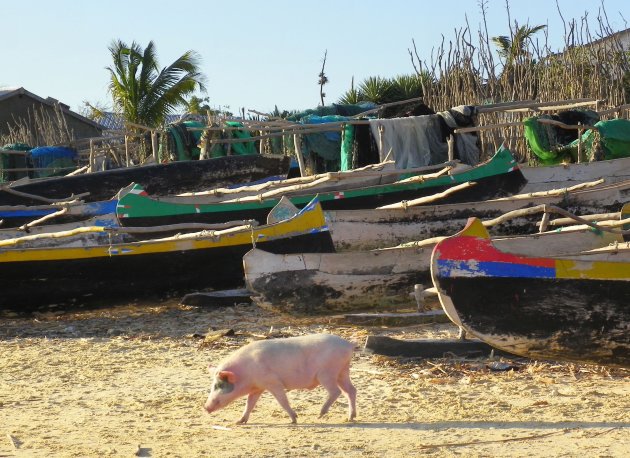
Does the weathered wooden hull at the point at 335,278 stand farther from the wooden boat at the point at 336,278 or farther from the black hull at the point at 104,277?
the black hull at the point at 104,277

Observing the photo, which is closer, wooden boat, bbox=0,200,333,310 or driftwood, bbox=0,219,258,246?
wooden boat, bbox=0,200,333,310

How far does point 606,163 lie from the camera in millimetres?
12516

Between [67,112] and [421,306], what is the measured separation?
2232cm

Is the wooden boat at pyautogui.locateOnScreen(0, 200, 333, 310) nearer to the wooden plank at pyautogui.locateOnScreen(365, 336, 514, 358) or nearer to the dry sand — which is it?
the dry sand

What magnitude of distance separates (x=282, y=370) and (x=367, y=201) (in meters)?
6.53

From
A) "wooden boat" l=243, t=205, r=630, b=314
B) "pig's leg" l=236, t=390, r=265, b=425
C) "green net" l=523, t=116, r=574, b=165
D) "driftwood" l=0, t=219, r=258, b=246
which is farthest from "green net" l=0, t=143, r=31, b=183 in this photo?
"pig's leg" l=236, t=390, r=265, b=425

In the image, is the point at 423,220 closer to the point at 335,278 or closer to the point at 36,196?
the point at 335,278

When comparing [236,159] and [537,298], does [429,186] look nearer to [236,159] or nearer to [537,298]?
[236,159]

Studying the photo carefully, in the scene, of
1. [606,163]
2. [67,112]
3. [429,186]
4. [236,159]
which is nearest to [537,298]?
[429,186]

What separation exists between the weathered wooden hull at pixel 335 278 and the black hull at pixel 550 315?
1.95m

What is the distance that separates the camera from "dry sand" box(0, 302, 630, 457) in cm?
493

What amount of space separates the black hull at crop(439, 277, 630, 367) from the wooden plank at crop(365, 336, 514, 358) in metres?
0.41


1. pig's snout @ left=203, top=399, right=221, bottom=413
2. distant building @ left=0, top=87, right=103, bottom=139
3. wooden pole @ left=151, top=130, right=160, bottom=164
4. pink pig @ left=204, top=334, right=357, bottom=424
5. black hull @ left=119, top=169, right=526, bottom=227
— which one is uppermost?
distant building @ left=0, top=87, right=103, bottom=139

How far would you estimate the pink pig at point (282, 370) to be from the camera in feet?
17.2
